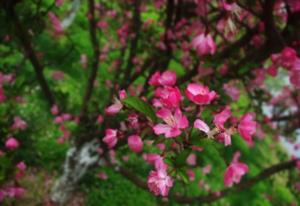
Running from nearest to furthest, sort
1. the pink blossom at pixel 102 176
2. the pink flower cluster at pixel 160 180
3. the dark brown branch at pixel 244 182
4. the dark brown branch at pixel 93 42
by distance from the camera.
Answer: the pink flower cluster at pixel 160 180, the dark brown branch at pixel 244 182, the dark brown branch at pixel 93 42, the pink blossom at pixel 102 176

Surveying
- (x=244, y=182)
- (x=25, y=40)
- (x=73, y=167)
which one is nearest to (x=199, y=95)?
(x=25, y=40)

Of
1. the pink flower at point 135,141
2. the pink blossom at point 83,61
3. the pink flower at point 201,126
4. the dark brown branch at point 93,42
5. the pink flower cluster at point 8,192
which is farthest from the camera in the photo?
the pink blossom at point 83,61

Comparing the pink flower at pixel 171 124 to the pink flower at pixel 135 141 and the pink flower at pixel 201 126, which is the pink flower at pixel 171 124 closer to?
the pink flower at pixel 201 126

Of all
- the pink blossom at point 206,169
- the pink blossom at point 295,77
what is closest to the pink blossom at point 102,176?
the pink blossom at point 206,169

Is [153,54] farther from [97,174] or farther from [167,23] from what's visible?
[97,174]

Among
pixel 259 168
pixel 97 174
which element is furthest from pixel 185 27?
pixel 259 168

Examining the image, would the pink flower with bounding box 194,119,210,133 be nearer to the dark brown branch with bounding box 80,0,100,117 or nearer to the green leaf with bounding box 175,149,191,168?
the green leaf with bounding box 175,149,191,168

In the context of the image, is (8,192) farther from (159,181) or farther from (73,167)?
(159,181)
